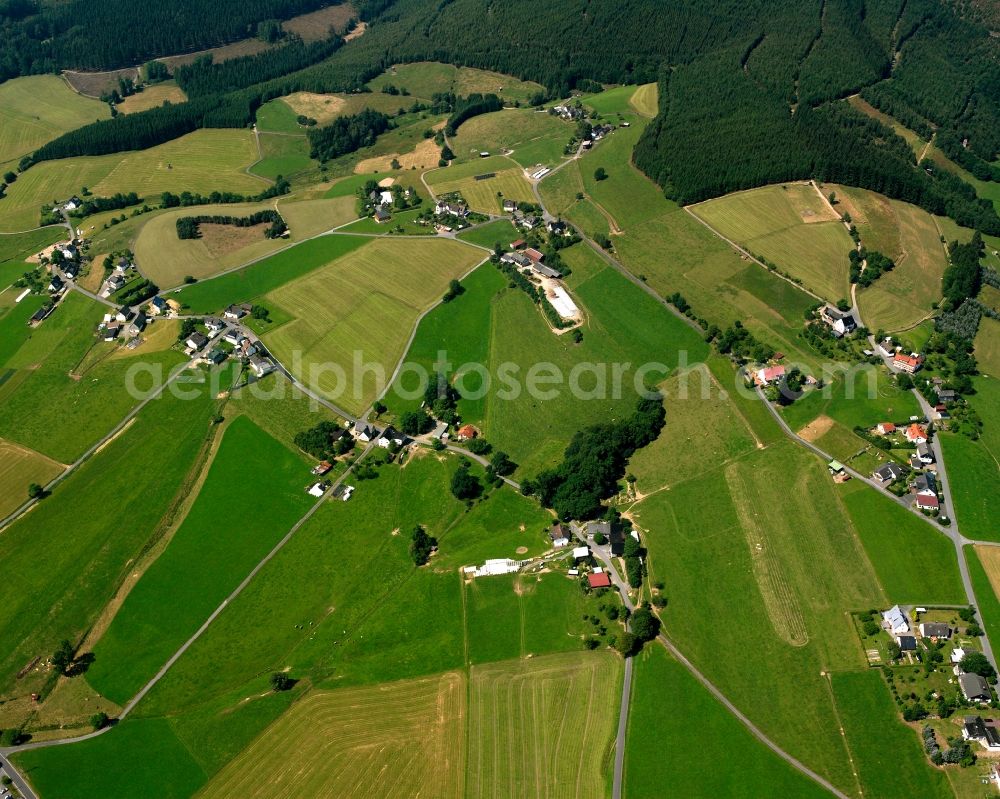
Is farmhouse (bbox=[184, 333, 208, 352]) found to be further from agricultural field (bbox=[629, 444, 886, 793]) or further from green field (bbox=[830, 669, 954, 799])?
green field (bbox=[830, 669, 954, 799])

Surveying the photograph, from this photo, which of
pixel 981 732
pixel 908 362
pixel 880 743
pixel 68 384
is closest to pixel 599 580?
pixel 880 743

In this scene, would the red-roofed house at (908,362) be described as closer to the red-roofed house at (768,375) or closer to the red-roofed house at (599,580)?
the red-roofed house at (768,375)

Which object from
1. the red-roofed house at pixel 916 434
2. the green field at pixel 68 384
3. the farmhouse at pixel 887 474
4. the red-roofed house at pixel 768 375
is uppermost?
the green field at pixel 68 384

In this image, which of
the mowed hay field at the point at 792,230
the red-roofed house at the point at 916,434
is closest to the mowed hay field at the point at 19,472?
the mowed hay field at the point at 792,230

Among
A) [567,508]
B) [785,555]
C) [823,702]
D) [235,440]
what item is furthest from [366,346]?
[823,702]

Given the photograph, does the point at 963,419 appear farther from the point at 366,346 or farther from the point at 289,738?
the point at 289,738

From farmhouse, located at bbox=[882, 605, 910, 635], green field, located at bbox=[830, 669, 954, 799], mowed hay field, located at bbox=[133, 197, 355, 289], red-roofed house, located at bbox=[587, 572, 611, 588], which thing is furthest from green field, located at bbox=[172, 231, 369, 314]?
green field, located at bbox=[830, 669, 954, 799]

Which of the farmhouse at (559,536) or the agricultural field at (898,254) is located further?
the agricultural field at (898,254)
